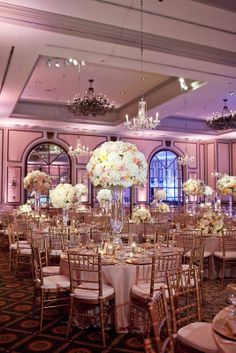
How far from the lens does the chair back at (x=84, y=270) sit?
12.5 feet

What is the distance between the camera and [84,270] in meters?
3.82

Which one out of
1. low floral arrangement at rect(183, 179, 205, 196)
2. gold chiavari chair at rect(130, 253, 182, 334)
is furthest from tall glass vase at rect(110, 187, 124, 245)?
low floral arrangement at rect(183, 179, 205, 196)

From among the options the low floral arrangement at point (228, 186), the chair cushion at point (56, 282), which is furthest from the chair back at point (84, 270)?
the low floral arrangement at point (228, 186)

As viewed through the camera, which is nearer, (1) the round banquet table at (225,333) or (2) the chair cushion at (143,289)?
(1) the round banquet table at (225,333)

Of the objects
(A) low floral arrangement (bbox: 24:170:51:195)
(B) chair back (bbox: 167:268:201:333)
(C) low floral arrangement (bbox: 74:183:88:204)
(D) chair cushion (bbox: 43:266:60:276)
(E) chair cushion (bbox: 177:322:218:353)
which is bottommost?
(E) chair cushion (bbox: 177:322:218:353)

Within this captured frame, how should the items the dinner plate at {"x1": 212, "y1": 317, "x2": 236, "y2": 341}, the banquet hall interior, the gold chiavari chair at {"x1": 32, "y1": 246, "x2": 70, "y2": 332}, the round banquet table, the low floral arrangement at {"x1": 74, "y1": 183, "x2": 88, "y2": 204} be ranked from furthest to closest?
the low floral arrangement at {"x1": 74, "y1": 183, "x2": 88, "y2": 204}, the gold chiavari chair at {"x1": 32, "y1": 246, "x2": 70, "y2": 332}, the banquet hall interior, the dinner plate at {"x1": 212, "y1": 317, "x2": 236, "y2": 341}, the round banquet table

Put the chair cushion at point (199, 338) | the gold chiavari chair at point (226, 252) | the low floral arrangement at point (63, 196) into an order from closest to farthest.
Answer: the chair cushion at point (199, 338) < the gold chiavari chair at point (226, 252) < the low floral arrangement at point (63, 196)

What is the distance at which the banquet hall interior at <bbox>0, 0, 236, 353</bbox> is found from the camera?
12.5 ft

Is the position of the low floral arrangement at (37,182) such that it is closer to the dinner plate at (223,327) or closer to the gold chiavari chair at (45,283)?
the gold chiavari chair at (45,283)

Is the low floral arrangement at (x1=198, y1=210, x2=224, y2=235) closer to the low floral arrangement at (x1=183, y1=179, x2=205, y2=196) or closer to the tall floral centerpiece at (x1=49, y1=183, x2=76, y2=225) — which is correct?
the tall floral centerpiece at (x1=49, y1=183, x2=76, y2=225)

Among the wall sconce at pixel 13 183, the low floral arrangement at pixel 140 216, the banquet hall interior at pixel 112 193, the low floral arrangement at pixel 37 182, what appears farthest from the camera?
the wall sconce at pixel 13 183

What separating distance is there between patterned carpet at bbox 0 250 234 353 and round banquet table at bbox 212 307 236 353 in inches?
66.3

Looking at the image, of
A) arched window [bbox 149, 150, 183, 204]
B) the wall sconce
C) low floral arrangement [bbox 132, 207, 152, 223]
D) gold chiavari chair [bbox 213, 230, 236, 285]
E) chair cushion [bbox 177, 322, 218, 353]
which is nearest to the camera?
chair cushion [bbox 177, 322, 218, 353]

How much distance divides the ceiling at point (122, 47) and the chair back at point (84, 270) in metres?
3.47
